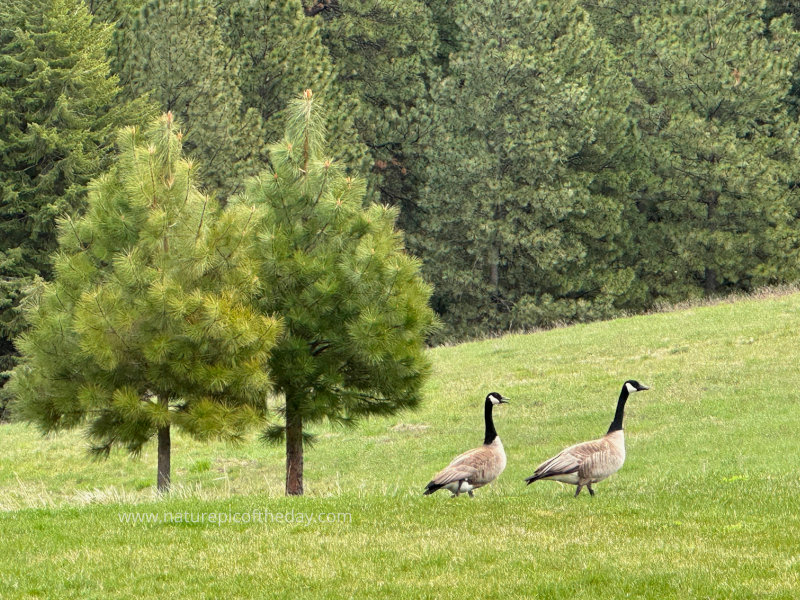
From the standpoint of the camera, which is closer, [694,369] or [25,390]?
[25,390]

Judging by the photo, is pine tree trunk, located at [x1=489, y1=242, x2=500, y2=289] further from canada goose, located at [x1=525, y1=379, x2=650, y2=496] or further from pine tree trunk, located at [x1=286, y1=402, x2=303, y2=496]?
canada goose, located at [x1=525, y1=379, x2=650, y2=496]

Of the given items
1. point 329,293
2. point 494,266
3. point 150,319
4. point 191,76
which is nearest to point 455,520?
point 329,293

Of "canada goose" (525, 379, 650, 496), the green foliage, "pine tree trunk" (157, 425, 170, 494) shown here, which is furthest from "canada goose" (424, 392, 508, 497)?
the green foliage

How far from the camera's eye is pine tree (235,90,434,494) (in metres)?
15.4

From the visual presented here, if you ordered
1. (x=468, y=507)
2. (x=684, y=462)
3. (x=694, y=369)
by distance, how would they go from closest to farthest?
→ (x=468, y=507) → (x=684, y=462) → (x=694, y=369)

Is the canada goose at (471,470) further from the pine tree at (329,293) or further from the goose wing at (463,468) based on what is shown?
the pine tree at (329,293)

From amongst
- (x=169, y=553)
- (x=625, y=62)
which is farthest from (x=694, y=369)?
(x=625, y=62)

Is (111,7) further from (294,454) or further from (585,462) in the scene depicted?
(585,462)

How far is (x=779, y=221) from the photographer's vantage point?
4606 cm

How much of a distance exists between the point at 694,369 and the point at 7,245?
2354cm

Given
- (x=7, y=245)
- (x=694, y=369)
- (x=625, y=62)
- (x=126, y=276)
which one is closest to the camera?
(x=126, y=276)

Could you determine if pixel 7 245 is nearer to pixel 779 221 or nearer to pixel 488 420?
pixel 488 420

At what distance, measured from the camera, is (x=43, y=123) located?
36.7m

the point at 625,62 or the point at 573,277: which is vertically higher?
the point at 625,62
